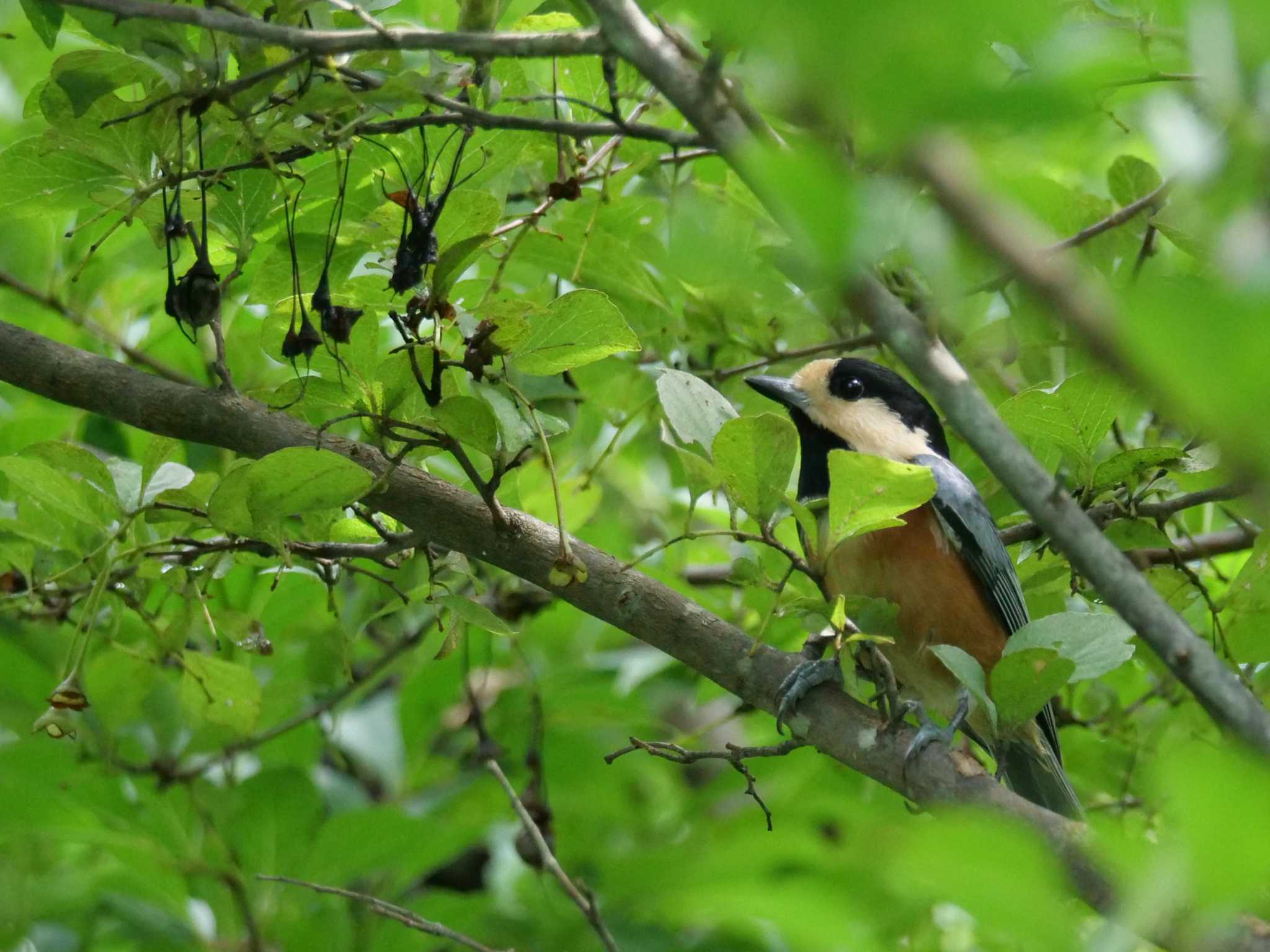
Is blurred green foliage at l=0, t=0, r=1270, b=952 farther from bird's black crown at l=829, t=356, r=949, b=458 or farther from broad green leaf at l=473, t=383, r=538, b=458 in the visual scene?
bird's black crown at l=829, t=356, r=949, b=458

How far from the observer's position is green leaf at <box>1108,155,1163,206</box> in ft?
10.2

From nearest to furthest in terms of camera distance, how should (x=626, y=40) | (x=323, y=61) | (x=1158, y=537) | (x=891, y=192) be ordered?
1. (x=891, y=192)
2. (x=626, y=40)
3. (x=323, y=61)
4. (x=1158, y=537)

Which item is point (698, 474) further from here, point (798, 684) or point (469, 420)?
point (469, 420)

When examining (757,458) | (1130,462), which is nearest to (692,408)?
(757,458)

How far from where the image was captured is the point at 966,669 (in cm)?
208

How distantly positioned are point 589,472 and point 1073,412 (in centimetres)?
123

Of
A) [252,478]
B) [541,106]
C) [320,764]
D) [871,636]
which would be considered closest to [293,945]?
[320,764]

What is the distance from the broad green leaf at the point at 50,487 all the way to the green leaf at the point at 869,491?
1266 millimetres

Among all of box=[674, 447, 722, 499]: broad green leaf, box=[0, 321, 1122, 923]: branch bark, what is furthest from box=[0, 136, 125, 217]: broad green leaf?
box=[674, 447, 722, 499]: broad green leaf

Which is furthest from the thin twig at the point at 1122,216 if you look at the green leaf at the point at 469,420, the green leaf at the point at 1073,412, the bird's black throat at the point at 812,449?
the green leaf at the point at 469,420

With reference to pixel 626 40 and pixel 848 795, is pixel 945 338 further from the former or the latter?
pixel 626 40

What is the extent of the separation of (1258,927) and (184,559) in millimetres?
1869

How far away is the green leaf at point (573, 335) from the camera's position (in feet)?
6.88

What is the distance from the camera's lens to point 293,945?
10.4ft
